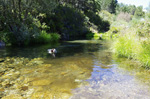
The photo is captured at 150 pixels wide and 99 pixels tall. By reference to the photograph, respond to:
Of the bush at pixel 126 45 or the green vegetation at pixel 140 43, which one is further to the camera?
the bush at pixel 126 45

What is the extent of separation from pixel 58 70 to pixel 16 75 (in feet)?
7.33

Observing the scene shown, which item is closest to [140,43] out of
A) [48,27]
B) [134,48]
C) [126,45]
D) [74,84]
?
[134,48]

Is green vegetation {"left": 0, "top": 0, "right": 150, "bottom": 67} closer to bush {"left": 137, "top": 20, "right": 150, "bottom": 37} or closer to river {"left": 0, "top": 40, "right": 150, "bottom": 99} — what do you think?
bush {"left": 137, "top": 20, "right": 150, "bottom": 37}

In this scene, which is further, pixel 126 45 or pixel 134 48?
pixel 126 45

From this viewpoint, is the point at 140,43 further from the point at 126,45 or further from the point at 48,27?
the point at 48,27

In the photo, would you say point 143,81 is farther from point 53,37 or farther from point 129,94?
point 53,37

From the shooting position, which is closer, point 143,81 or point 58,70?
point 143,81

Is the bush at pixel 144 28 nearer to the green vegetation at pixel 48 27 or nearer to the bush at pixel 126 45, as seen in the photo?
the green vegetation at pixel 48 27

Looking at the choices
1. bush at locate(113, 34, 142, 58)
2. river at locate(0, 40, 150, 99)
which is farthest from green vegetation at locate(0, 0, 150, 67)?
river at locate(0, 40, 150, 99)

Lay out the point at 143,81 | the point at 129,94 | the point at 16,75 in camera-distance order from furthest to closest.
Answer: the point at 16,75 → the point at 143,81 → the point at 129,94

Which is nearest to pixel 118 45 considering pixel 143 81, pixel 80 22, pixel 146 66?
pixel 146 66

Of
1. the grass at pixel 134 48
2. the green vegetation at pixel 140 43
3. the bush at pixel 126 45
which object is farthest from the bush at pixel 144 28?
the bush at pixel 126 45

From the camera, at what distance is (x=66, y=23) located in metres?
39.4

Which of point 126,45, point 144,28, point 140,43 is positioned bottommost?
point 126,45
